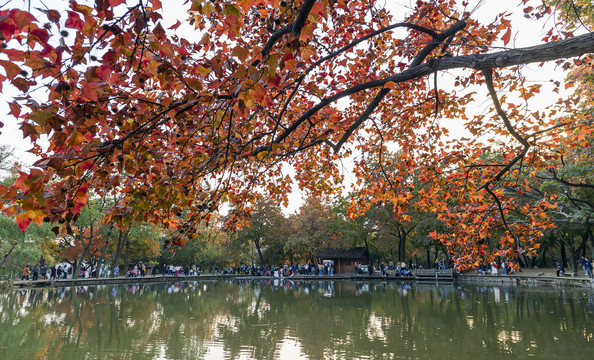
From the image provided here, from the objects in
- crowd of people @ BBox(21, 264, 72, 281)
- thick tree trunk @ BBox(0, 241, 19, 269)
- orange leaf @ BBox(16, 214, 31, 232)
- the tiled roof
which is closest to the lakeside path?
thick tree trunk @ BBox(0, 241, 19, 269)

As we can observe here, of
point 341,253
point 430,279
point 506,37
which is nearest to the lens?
point 506,37

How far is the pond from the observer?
8.83 meters

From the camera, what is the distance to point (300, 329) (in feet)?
38.3

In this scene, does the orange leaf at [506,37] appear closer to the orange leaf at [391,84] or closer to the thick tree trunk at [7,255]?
the orange leaf at [391,84]

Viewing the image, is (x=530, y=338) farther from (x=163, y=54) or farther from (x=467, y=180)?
(x=163, y=54)

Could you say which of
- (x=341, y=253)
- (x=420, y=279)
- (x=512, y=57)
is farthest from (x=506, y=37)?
(x=341, y=253)

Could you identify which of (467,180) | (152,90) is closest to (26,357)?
(152,90)

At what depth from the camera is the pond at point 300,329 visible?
8828 mm

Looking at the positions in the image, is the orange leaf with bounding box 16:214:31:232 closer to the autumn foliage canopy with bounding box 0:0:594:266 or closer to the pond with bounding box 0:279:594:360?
the autumn foliage canopy with bounding box 0:0:594:266

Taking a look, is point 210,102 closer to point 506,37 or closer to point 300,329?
point 506,37

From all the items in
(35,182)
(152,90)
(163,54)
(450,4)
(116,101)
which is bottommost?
(35,182)

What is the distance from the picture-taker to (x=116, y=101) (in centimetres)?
297

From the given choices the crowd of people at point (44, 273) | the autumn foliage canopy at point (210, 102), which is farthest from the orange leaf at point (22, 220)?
the crowd of people at point (44, 273)

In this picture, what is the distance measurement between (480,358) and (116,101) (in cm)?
911
